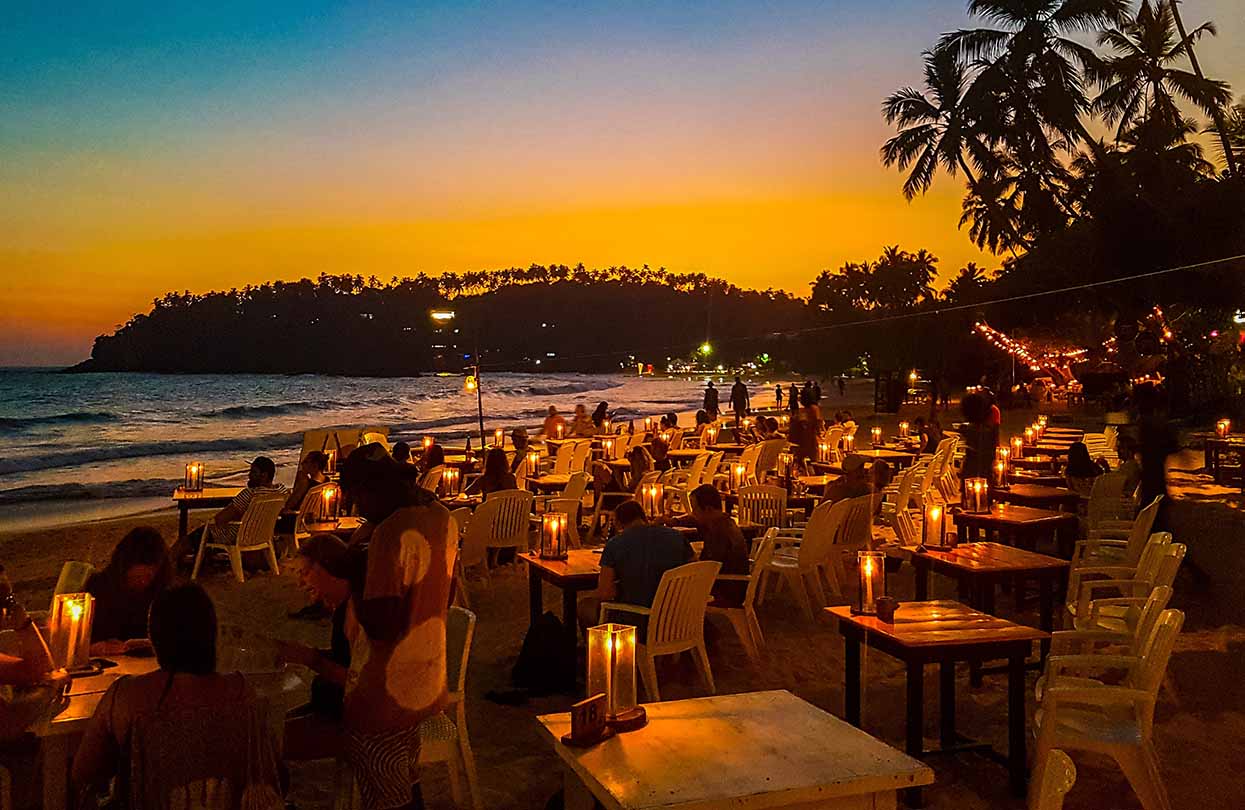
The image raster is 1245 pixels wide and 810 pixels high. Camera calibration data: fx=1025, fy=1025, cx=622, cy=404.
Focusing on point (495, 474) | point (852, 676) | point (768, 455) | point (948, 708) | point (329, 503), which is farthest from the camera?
point (768, 455)

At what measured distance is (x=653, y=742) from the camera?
278 centimetres

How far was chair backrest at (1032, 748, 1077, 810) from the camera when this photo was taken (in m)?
2.11

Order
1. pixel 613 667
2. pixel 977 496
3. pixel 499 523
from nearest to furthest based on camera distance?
pixel 613 667, pixel 977 496, pixel 499 523

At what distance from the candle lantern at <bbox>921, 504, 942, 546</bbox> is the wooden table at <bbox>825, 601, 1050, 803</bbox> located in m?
1.27

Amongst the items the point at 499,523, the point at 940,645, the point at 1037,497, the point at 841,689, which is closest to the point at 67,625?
the point at 940,645

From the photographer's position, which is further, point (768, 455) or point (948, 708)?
point (768, 455)

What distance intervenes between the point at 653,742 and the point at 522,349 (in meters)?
61.3

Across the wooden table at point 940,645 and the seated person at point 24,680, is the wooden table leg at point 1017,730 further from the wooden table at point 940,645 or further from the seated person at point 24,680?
the seated person at point 24,680

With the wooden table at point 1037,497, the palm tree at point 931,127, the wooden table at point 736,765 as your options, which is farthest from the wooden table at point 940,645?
the palm tree at point 931,127

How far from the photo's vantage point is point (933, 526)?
6004 mm

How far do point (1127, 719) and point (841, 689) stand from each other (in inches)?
82.5

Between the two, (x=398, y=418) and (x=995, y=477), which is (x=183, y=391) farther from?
(x=995, y=477)

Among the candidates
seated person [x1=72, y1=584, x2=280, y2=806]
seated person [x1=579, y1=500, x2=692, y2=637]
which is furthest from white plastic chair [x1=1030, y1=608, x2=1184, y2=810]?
seated person [x1=72, y1=584, x2=280, y2=806]

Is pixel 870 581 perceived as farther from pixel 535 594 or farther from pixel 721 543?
pixel 535 594
